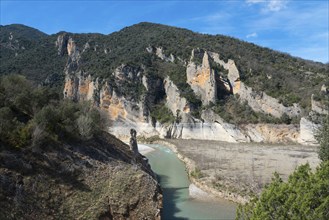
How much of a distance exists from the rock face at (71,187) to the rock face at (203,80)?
6185 cm

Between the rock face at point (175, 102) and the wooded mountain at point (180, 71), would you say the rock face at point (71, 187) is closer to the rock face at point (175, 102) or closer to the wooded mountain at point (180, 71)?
the wooded mountain at point (180, 71)

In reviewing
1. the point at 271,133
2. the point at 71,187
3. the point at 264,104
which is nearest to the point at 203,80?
the point at 264,104

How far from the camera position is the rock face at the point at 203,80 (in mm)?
82769

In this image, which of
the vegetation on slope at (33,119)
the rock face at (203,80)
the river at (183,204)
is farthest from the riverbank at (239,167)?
the rock face at (203,80)

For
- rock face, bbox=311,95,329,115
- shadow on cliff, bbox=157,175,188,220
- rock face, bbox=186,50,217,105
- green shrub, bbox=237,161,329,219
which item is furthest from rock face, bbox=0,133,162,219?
rock face, bbox=186,50,217,105

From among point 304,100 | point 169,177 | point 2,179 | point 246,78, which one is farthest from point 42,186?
point 246,78

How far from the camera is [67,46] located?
132 metres

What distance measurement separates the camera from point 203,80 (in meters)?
86.4

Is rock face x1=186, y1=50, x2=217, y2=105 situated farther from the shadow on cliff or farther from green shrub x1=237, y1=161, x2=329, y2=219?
green shrub x1=237, y1=161, x2=329, y2=219

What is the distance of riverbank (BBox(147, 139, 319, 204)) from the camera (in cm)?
2914

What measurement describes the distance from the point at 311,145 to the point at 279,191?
2012 inches

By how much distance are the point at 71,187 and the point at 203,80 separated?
230 ft

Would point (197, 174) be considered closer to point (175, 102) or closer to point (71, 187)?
point (71, 187)

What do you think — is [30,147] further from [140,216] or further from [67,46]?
[67,46]
